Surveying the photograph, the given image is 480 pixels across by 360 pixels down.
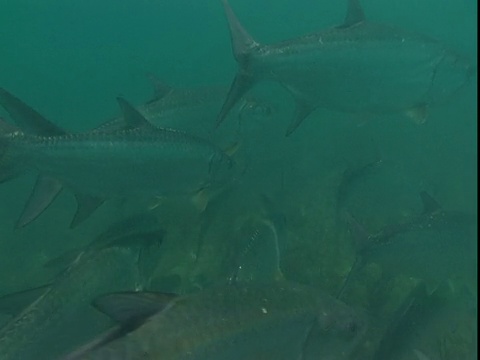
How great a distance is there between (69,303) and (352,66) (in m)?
3.15

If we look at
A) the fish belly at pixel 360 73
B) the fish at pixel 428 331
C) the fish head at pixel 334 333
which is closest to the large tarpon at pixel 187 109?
the fish belly at pixel 360 73

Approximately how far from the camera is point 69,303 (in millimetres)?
3566

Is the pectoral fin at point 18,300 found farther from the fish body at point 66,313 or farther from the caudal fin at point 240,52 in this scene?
the caudal fin at point 240,52

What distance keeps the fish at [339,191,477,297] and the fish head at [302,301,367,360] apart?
1662 mm

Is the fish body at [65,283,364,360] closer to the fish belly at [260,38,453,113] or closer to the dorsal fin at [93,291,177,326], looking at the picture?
the dorsal fin at [93,291,177,326]

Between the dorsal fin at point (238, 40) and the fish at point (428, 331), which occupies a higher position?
the dorsal fin at point (238, 40)

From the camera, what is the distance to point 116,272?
4.01m

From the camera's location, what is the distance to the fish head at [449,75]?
543 cm

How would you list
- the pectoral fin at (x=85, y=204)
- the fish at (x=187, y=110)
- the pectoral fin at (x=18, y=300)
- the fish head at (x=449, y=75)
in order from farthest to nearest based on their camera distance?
the fish at (x=187, y=110) → the fish head at (x=449, y=75) → the pectoral fin at (x=85, y=204) → the pectoral fin at (x=18, y=300)

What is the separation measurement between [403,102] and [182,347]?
3.84 meters

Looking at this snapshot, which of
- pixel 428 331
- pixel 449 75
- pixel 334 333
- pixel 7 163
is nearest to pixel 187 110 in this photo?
pixel 7 163

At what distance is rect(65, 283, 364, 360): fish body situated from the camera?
2378 mm

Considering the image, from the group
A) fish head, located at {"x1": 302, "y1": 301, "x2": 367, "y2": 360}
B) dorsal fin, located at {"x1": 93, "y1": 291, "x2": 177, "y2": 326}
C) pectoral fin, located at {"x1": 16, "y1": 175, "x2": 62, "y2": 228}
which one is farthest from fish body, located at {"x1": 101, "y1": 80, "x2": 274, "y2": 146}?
dorsal fin, located at {"x1": 93, "y1": 291, "x2": 177, "y2": 326}

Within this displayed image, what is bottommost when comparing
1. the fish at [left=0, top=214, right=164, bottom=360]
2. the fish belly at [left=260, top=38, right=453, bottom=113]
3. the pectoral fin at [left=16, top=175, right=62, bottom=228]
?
the fish at [left=0, top=214, right=164, bottom=360]
